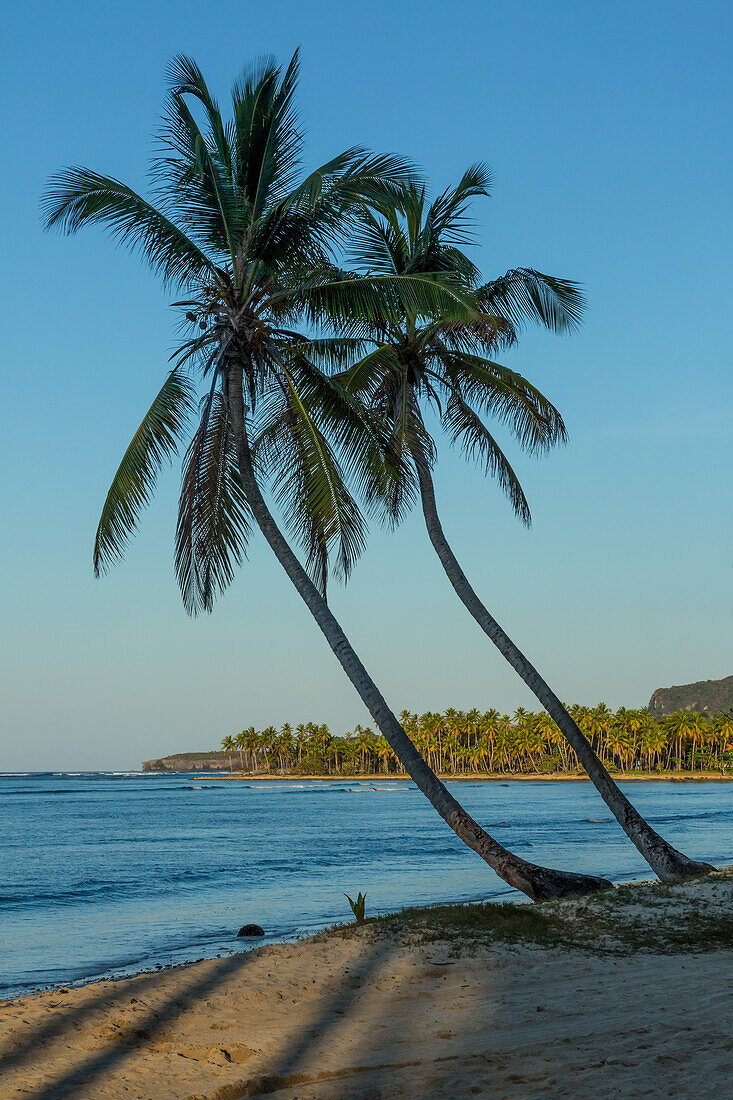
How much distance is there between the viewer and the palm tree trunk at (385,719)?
11211mm

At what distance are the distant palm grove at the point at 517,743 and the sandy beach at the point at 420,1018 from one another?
11244cm

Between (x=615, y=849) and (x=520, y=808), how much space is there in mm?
32353

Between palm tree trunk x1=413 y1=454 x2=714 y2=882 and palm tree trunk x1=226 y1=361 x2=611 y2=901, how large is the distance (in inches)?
63.7

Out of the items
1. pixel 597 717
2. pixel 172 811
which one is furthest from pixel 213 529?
pixel 597 717

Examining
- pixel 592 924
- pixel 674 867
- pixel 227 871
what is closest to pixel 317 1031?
pixel 592 924

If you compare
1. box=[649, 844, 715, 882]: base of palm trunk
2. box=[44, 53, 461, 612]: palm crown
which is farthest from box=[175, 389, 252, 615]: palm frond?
box=[649, 844, 715, 882]: base of palm trunk

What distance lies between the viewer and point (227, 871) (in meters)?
28.3

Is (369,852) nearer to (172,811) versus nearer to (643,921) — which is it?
(643,921)

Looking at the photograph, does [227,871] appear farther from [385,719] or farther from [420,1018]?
[420,1018]

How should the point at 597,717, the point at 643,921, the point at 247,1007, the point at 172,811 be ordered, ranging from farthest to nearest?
the point at 597,717 < the point at 172,811 < the point at 643,921 < the point at 247,1007

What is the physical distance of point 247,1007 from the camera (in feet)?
23.2

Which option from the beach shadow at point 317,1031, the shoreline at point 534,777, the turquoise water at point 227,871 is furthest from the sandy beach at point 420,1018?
the shoreline at point 534,777

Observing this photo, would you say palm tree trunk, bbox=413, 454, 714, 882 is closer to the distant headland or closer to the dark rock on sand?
the dark rock on sand

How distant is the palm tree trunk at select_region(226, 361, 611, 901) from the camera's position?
1121cm
